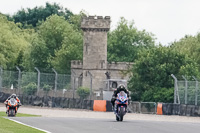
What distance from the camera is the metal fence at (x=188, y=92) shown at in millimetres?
41531

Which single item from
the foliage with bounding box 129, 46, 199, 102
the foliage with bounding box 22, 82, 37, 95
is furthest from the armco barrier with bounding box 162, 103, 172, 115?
the foliage with bounding box 22, 82, 37, 95

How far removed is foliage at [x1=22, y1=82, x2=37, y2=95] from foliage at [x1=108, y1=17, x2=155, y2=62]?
46.9 m

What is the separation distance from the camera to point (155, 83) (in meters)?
59.5

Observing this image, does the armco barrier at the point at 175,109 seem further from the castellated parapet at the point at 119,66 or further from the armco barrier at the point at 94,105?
the castellated parapet at the point at 119,66

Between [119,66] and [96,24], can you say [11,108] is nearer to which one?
[96,24]

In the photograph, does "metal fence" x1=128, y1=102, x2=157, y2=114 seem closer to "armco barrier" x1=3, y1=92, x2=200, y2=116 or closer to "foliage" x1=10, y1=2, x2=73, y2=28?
"armco barrier" x1=3, y1=92, x2=200, y2=116

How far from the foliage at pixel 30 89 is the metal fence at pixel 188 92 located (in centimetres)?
1295

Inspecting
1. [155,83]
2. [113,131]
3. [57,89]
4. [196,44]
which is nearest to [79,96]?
[57,89]

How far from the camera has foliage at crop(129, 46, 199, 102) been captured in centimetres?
5803

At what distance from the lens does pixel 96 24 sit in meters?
75.8

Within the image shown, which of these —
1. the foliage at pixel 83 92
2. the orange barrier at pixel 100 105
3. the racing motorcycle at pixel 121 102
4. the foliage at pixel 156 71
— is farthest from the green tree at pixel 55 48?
the racing motorcycle at pixel 121 102

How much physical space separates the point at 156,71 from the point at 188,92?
17.7m

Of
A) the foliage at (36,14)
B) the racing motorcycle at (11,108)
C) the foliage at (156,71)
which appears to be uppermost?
the foliage at (36,14)

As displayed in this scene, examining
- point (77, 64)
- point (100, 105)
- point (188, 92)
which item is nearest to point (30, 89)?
point (100, 105)
